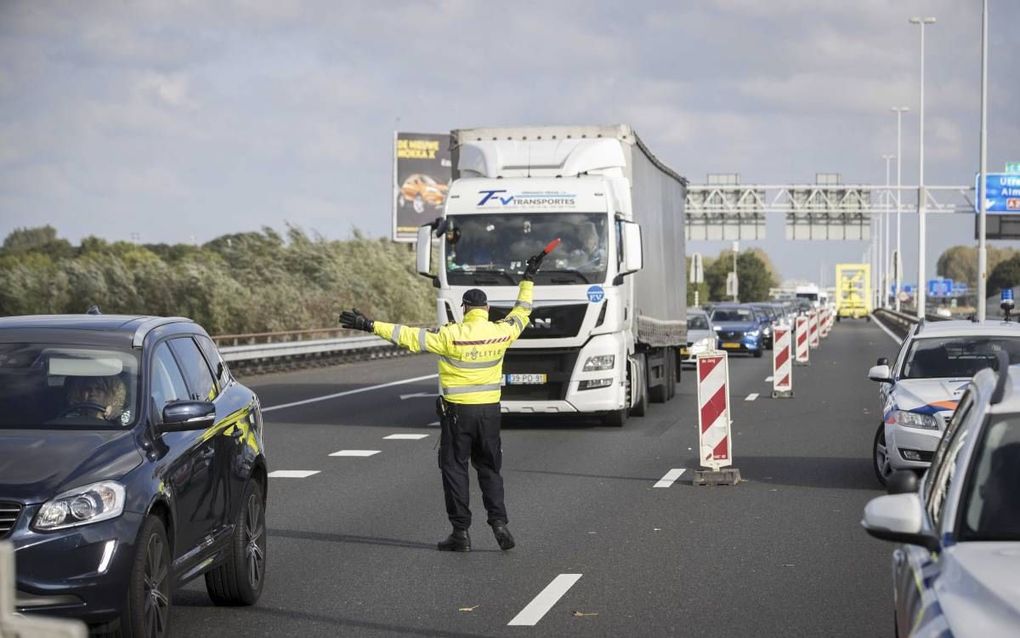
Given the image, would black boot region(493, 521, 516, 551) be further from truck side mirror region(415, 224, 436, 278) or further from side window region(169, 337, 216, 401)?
truck side mirror region(415, 224, 436, 278)

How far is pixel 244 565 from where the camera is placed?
9.00m

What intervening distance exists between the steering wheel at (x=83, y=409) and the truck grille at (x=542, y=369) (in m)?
13.2

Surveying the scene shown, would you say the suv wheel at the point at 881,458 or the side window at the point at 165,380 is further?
the suv wheel at the point at 881,458

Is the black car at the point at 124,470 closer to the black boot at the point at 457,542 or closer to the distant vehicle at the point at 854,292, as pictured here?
the black boot at the point at 457,542

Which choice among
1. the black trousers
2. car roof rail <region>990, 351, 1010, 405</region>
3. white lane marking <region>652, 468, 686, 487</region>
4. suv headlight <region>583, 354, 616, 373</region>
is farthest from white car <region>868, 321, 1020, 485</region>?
car roof rail <region>990, 351, 1010, 405</region>

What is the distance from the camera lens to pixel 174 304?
54.5 m

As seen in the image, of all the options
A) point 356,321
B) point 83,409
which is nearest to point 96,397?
point 83,409

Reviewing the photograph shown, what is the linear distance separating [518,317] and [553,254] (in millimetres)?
9298

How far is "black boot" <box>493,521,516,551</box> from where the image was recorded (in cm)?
1118

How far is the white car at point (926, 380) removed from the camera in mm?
13562

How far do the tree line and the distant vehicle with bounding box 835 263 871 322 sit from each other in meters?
63.7

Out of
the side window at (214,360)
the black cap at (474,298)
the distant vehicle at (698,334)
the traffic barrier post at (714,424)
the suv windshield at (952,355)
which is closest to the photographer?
the side window at (214,360)

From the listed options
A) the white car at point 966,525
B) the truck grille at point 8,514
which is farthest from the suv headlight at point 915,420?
the truck grille at point 8,514

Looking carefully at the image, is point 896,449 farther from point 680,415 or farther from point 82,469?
point 680,415
